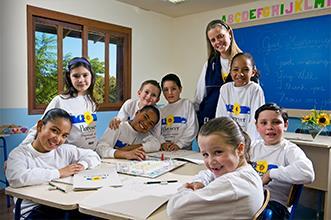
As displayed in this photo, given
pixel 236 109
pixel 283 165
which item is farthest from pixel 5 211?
pixel 283 165

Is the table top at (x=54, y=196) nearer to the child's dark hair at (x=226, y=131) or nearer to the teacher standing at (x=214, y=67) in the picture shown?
the child's dark hair at (x=226, y=131)

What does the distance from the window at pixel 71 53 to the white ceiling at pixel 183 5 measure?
19.5 inches

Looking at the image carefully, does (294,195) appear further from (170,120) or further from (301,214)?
(301,214)

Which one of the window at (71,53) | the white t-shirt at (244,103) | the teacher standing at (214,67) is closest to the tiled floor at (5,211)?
the window at (71,53)

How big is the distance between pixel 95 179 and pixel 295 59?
3.41m

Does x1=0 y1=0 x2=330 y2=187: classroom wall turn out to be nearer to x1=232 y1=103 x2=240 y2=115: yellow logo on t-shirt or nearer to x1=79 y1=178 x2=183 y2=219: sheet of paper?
x1=232 y1=103 x2=240 y2=115: yellow logo on t-shirt

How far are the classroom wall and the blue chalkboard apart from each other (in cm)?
16

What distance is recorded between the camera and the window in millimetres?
3627

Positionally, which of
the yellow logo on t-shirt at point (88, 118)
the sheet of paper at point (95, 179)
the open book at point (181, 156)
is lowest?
the open book at point (181, 156)

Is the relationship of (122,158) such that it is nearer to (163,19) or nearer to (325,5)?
(325,5)

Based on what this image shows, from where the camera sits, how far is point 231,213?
1.01 m

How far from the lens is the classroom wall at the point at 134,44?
11.1 ft

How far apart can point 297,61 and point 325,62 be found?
0.35 m

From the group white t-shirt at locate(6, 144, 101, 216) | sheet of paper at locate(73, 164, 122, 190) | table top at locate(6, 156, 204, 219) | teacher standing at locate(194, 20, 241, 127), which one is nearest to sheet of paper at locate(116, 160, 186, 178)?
sheet of paper at locate(73, 164, 122, 190)
